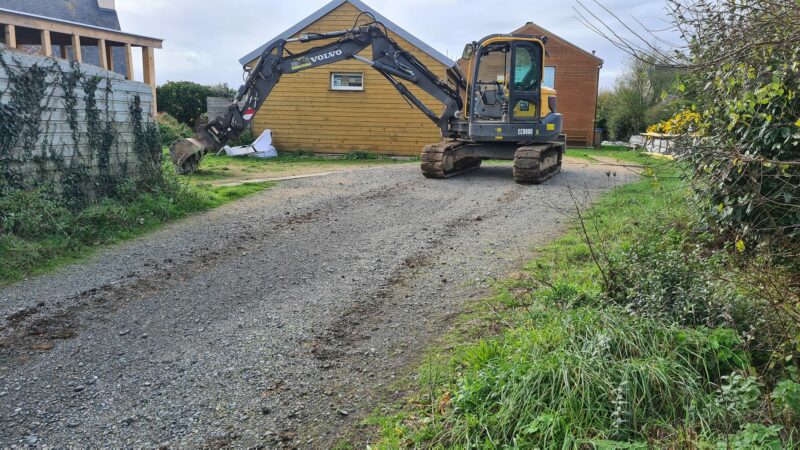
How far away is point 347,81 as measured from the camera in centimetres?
2088

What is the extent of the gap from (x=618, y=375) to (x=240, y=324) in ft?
9.63

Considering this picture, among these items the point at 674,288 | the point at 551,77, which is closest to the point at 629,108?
the point at 551,77

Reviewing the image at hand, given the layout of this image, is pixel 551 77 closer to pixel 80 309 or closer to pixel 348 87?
pixel 348 87

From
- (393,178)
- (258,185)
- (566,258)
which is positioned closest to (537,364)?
(566,258)

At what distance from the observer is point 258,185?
1230 centimetres

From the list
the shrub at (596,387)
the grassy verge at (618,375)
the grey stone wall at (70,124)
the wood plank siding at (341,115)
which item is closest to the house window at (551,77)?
the wood plank siding at (341,115)

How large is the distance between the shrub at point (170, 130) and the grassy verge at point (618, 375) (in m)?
17.1

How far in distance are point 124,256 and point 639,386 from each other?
5.79 metres

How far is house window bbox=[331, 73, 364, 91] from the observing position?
20.8 m

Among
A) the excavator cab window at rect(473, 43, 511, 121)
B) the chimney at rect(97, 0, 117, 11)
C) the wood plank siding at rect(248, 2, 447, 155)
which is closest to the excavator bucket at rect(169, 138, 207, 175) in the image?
the excavator cab window at rect(473, 43, 511, 121)

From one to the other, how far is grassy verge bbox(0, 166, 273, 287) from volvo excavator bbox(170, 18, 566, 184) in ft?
14.7

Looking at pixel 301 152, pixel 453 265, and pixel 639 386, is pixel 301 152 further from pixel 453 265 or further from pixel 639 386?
pixel 639 386

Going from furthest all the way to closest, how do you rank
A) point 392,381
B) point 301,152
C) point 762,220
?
point 301,152, point 762,220, point 392,381

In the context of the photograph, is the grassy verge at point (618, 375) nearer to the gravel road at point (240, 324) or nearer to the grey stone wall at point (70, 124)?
the gravel road at point (240, 324)
